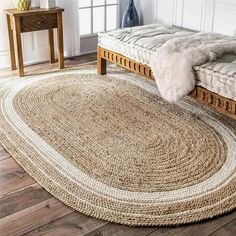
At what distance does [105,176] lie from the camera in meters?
2.05

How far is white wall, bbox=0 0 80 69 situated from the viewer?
373 cm

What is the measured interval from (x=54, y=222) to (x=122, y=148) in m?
0.73

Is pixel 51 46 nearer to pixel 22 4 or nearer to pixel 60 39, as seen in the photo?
pixel 60 39

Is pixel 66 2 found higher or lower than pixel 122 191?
higher

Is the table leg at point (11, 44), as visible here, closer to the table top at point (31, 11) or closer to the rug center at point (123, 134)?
the table top at point (31, 11)

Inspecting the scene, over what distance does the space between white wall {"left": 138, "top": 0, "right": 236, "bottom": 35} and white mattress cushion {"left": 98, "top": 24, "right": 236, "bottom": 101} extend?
46 centimetres

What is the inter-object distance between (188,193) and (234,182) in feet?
0.91

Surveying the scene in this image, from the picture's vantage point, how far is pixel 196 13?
3.73 metres

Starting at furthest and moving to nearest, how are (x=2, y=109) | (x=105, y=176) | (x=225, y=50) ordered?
(x=2, y=109), (x=225, y=50), (x=105, y=176)

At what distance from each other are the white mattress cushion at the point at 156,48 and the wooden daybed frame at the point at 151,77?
0.04 meters

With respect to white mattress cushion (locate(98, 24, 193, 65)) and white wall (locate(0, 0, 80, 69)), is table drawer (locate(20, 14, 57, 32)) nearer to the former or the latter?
white wall (locate(0, 0, 80, 69))

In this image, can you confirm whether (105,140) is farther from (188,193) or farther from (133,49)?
(133,49)

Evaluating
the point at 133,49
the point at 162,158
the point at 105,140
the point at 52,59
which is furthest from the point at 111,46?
the point at 162,158

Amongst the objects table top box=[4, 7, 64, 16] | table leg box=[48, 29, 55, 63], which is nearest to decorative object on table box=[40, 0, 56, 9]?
table top box=[4, 7, 64, 16]
